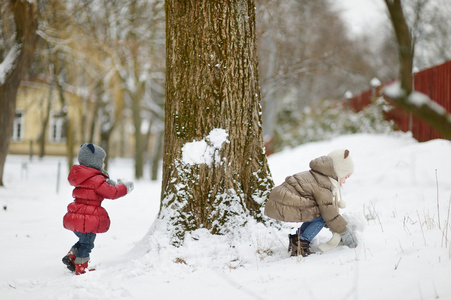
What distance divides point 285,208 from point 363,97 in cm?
1199

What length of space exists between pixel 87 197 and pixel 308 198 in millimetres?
2126

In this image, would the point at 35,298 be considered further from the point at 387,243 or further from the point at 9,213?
the point at 9,213

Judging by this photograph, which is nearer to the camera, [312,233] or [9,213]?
[312,233]

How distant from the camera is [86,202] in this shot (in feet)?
12.6

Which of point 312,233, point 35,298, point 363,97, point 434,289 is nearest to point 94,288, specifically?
point 35,298

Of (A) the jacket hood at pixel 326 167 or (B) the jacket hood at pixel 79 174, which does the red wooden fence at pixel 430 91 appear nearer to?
(A) the jacket hood at pixel 326 167

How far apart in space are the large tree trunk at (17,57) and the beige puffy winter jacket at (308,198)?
24.3ft

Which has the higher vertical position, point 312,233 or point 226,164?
point 226,164

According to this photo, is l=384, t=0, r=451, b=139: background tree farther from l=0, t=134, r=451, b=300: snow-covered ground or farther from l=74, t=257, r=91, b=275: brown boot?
l=74, t=257, r=91, b=275: brown boot

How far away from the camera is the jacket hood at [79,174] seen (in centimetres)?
379

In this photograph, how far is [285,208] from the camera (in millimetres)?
3488

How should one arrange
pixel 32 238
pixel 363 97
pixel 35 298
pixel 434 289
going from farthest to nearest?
1. pixel 363 97
2. pixel 32 238
3. pixel 35 298
4. pixel 434 289

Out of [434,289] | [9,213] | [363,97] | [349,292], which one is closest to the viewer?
[434,289]

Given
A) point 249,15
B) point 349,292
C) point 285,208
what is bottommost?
point 349,292
